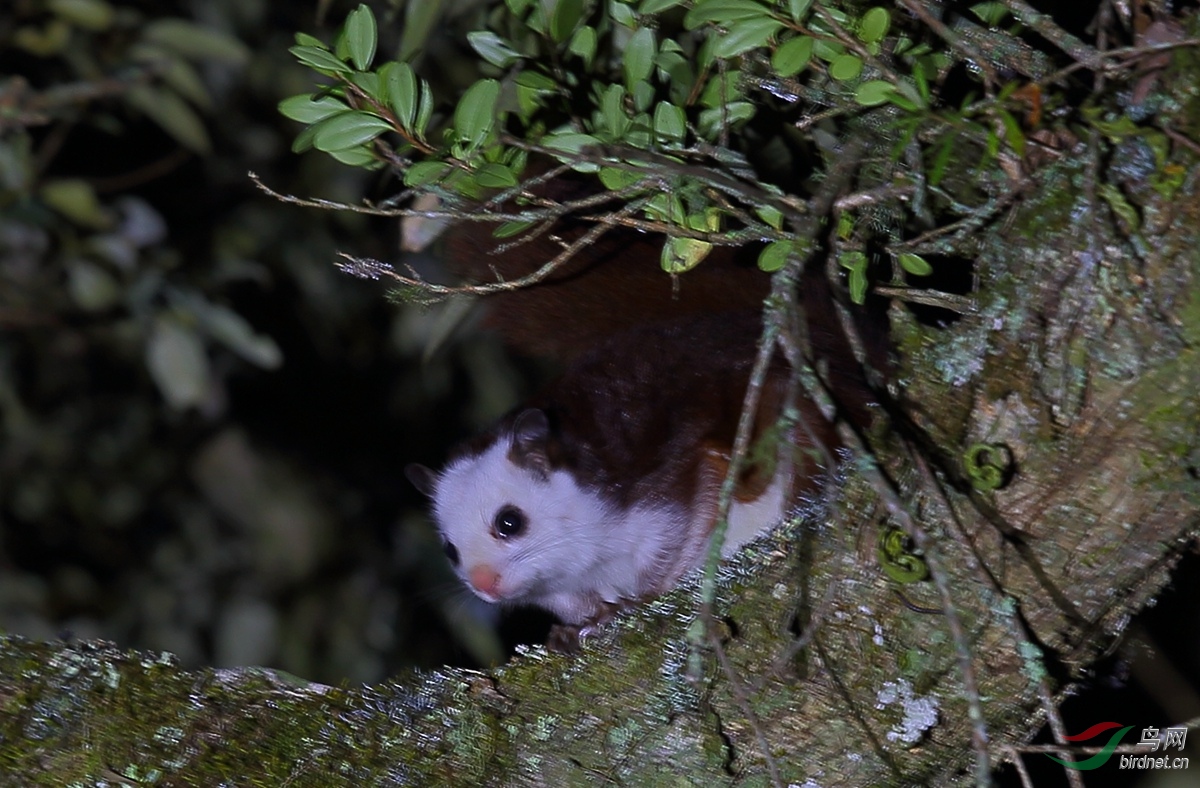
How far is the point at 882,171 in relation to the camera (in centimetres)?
144

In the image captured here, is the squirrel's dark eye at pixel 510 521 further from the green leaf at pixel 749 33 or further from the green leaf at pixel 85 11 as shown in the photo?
the green leaf at pixel 85 11

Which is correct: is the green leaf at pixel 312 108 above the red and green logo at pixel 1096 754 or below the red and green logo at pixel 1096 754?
above

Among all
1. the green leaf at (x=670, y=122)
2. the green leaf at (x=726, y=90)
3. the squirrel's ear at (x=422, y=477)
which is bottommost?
the squirrel's ear at (x=422, y=477)

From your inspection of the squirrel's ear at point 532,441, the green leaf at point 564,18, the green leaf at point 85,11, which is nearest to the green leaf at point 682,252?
the green leaf at point 564,18

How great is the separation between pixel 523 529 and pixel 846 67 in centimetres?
115

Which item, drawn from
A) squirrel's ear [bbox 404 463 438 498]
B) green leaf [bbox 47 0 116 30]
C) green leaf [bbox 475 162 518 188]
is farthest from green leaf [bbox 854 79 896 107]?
green leaf [bbox 47 0 116 30]

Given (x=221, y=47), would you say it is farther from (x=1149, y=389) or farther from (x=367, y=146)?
(x=1149, y=389)

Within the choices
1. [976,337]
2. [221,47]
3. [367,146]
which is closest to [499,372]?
[221,47]

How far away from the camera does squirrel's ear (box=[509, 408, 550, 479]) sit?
2141 millimetres

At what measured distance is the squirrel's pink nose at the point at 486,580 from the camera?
221 centimetres

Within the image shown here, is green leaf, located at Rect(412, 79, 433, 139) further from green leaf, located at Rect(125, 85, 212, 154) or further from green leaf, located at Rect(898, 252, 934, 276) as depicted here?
green leaf, located at Rect(125, 85, 212, 154)

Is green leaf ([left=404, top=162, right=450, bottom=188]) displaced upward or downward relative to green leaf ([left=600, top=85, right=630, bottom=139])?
downward

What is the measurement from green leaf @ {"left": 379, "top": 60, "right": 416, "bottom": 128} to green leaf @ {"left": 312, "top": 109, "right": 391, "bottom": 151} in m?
0.02

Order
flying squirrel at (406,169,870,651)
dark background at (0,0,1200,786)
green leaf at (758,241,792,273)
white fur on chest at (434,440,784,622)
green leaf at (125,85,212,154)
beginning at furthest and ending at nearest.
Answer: dark background at (0,0,1200,786) < green leaf at (125,85,212,154) < white fur on chest at (434,440,784,622) < flying squirrel at (406,169,870,651) < green leaf at (758,241,792,273)
